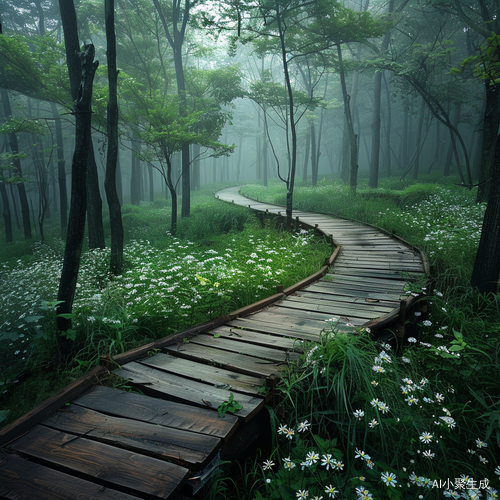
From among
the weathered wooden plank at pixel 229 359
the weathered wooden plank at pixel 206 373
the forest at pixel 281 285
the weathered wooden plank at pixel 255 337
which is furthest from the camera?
the weathered wooden plank at pixel 255 337

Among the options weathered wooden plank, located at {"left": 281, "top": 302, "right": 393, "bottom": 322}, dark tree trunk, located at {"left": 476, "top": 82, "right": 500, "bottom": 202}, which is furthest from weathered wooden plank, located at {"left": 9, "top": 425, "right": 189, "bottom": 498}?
dark tree trunk, located at {"left": 476, "top": 82, "right": 500, "bottom": 202}

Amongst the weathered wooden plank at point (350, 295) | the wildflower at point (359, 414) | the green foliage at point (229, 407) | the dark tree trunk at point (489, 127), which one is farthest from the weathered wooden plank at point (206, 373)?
the dark tree trunk at point (489, 127)

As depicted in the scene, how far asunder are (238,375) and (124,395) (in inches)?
40.0

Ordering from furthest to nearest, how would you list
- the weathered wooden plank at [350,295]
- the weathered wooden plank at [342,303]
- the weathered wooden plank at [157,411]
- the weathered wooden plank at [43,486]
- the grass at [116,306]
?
the weathered wooden plank at [350,295]
the weathered wooden plank at [342,303]
the grass at [116,306]
the weathered wooden plank at [157,411]
the weathered wooden plank at [43,486]

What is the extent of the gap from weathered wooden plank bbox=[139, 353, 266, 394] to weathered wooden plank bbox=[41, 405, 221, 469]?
0.62 m

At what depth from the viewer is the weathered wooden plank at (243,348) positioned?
3.23 meters

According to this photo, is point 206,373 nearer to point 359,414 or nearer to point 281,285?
point 359,414

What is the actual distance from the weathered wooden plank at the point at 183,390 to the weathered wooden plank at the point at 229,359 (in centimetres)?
34

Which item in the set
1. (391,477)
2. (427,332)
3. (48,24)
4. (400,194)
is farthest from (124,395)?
(48,24)

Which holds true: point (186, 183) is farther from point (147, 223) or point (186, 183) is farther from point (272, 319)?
point (272, 319)

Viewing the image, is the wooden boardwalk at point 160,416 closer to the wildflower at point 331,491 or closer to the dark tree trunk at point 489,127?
the wildflower at point 331,491

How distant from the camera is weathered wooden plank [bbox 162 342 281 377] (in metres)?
2.99

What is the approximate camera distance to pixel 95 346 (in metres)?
3.60

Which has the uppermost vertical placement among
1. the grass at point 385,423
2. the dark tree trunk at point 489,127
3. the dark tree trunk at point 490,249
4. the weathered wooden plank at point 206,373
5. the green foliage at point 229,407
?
the dark tree trunk at point 489,127
